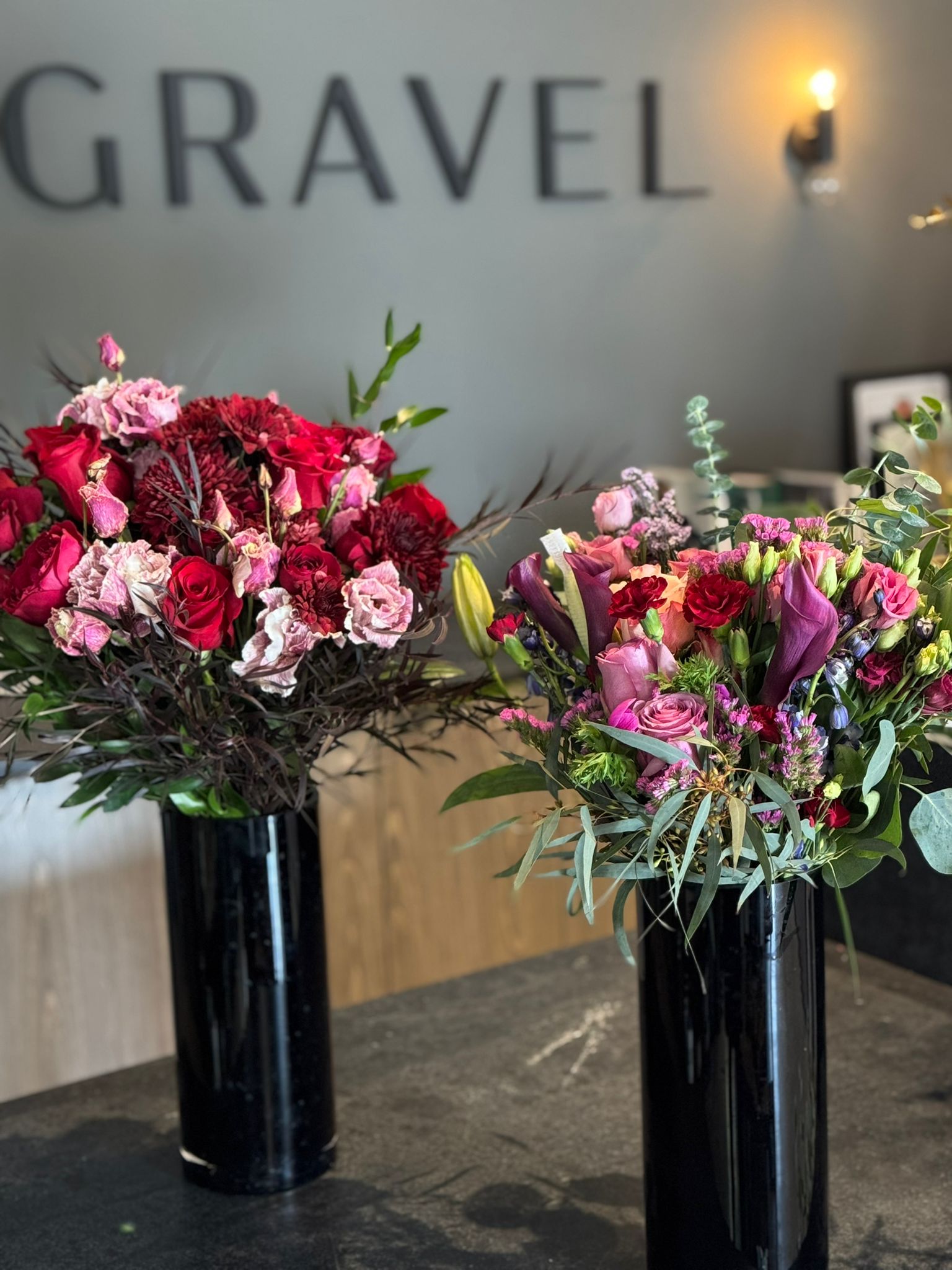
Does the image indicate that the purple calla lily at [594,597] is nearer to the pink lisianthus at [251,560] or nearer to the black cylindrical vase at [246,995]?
the pink lisianthus at [251,560]

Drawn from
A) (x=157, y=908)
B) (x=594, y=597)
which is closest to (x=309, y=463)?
(x=594, y=597)

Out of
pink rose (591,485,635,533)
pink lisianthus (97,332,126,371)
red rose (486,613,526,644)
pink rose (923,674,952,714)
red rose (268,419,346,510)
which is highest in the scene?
pink lisianthus (97,332,126,371)

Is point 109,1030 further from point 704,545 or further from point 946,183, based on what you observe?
point 946,183

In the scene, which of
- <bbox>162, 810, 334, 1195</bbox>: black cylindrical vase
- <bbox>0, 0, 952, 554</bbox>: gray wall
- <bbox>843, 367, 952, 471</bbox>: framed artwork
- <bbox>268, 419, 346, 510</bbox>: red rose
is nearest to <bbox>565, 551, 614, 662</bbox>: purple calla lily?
<bbox>268, 419, 346, 510</bbox>: red rose

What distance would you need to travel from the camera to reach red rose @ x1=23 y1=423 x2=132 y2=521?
3.11 ft

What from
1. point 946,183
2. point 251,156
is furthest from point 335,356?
point 946,183

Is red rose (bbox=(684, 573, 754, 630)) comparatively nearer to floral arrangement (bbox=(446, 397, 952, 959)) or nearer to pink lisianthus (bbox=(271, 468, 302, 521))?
floral arrangement (bbox=(446, 397, 952, 959))

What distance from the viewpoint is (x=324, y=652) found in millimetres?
951

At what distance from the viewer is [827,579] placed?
0.76 metres

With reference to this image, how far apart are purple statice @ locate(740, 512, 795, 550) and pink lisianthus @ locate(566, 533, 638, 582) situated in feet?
0.27

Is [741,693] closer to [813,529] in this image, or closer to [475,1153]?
[813,529]

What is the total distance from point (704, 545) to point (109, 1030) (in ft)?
4.70

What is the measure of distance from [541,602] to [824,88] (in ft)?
9.96

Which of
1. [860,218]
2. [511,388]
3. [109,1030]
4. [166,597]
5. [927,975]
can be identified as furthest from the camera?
[860,218]
